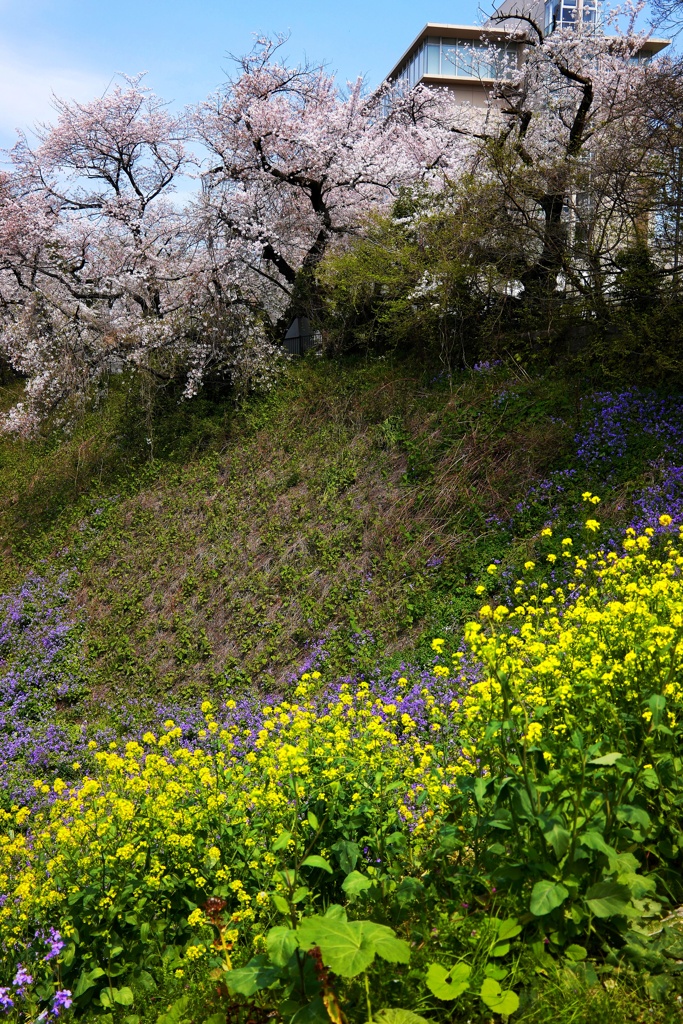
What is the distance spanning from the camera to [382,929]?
2285mm

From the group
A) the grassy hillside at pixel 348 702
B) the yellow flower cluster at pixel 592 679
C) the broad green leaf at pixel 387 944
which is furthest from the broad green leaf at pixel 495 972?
the yellow flower cluster at pixel 592 679

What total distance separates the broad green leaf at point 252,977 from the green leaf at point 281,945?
0.06 metres

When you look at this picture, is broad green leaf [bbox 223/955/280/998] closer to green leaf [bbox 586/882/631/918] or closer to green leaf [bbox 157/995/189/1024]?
green leaf [bbox 157/995/189/1024]

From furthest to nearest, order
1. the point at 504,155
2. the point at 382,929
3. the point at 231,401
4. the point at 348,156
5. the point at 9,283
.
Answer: the point at 9,283 < the point at 348,156 < the point at 231,401 < the point at 504,155 < the point at 382,929

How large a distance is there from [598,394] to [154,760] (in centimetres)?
830

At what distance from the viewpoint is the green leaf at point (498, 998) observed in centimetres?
222

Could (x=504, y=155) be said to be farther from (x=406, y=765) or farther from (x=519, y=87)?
(x=406, y=765)

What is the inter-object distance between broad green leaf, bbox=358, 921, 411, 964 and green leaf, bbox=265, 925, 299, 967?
21 centimetres

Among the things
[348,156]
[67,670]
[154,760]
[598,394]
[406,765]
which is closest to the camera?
[406,765]

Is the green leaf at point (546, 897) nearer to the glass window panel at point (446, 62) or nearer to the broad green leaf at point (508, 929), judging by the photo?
the broad green leaf at point (508, 929)

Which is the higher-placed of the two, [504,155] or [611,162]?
[504,155]

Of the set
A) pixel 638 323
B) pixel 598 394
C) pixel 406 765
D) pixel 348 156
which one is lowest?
pixel 406 765

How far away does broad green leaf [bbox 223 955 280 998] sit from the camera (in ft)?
7.71

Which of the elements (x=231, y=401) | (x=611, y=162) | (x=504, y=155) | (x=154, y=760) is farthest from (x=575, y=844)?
(x=231, y=401)
